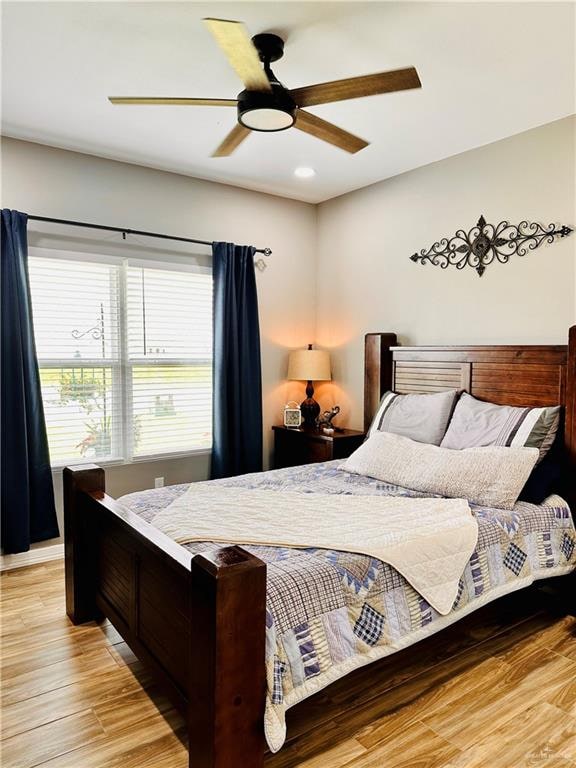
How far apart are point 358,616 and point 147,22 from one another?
2.47 meters

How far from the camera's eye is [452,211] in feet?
12.0

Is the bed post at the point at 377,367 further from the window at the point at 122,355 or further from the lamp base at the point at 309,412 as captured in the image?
the window at the point at 122,355

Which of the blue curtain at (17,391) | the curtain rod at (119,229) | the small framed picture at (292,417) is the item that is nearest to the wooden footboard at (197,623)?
the blue curtain at (17,391)

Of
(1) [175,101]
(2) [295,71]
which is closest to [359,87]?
(2) [295,71]

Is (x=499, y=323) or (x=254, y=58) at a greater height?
(x=254, y=58)

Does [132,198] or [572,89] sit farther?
[132,198]

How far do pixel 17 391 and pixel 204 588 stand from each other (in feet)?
7.60

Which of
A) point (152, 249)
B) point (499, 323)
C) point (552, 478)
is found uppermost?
point (152, 249)

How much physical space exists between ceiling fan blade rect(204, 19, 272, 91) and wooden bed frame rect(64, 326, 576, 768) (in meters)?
1.66

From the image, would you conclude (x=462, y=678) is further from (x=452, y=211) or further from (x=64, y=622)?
(x=452, y=211)

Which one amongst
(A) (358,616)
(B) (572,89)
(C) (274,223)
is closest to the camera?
(A) (358,616)

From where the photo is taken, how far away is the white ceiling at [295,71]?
6.94 feet

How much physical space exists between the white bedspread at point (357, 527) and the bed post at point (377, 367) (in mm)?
1481

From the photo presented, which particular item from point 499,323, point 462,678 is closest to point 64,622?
point 462,678
